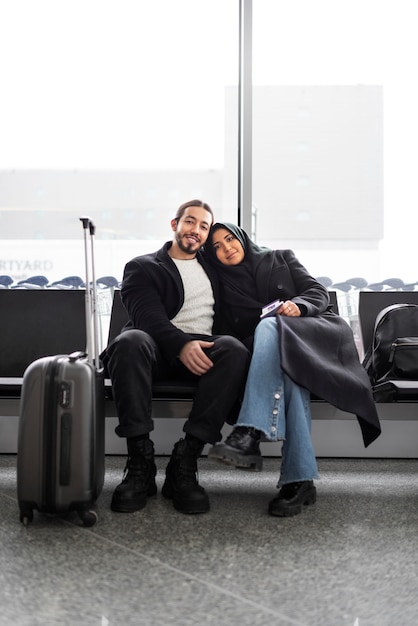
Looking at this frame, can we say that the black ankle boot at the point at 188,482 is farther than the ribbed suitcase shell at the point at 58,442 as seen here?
Yes

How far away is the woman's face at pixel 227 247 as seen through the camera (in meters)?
2.90

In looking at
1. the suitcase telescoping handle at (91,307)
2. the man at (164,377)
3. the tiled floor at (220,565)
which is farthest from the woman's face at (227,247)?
the tiled floor at (220,565)

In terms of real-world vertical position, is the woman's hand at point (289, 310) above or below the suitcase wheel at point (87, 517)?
above

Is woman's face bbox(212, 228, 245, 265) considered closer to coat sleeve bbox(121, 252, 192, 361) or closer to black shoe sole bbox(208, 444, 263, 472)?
coat sleeve bbox(121, 252, 192, 361)

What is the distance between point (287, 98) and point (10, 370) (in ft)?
7.26

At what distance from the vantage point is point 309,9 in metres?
4.04

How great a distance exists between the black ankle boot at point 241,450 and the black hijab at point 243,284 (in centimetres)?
68

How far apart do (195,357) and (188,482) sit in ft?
1.39

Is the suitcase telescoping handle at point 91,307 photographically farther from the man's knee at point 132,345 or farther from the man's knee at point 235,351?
the man's knee at point 235,351

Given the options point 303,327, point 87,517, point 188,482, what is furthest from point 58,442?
point 303,327

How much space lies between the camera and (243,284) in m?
2.88

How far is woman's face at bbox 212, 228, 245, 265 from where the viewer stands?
290 centimetres

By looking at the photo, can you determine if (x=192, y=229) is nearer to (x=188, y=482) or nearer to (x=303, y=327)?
(x=303, y=327)

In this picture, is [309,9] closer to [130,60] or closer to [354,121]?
[354,121]
